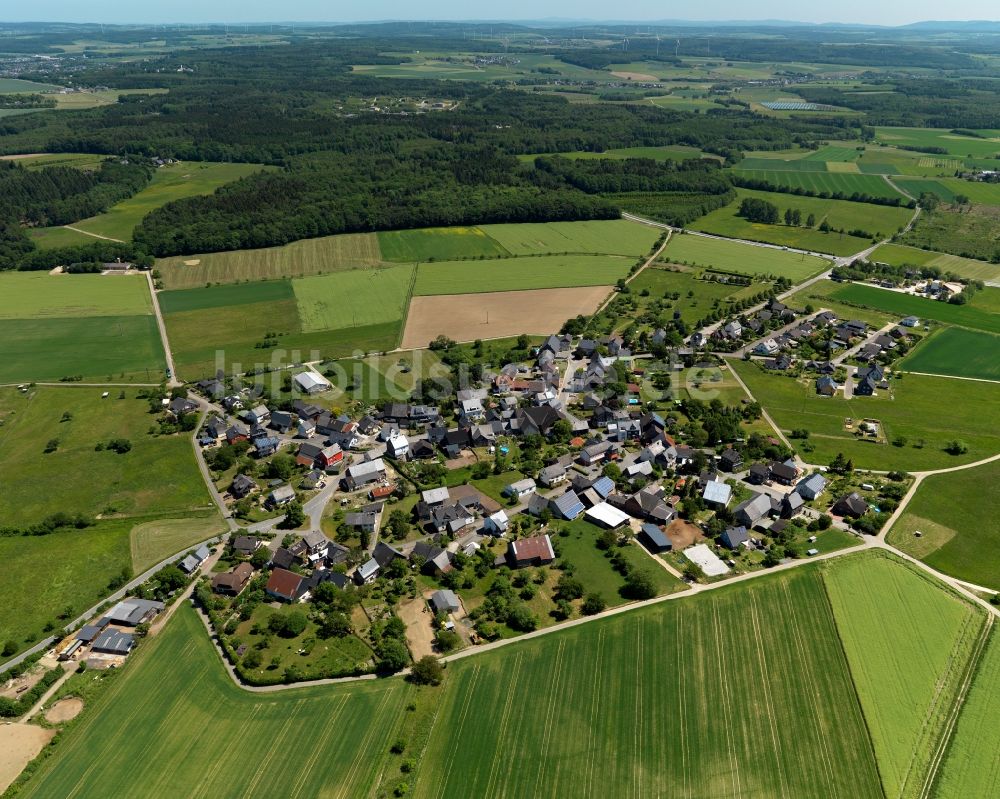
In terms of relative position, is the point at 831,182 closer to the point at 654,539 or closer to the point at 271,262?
the point at 271,262

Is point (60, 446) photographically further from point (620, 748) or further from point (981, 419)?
point (981, 419)

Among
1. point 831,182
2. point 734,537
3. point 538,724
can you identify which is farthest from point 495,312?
point 831,182

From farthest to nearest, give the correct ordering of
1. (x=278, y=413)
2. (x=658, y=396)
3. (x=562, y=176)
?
(x=562, y=176) → (x=658, y=396) → (x=278, y=413)

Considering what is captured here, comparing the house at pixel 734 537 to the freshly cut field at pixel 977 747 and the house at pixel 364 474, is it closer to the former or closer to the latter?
the freshly cut field at pixel 977 747

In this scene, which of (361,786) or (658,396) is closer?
(361,786)

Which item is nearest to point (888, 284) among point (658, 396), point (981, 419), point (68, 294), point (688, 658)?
point (981, 419)

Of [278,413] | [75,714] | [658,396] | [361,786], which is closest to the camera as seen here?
[361,786]

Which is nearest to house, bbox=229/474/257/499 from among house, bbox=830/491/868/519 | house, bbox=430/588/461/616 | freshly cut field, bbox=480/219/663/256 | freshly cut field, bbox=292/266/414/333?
house, bbox=430/588/461/616
